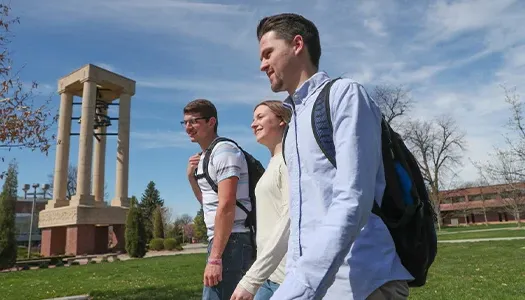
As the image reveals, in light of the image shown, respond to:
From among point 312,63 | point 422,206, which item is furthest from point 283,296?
point 312,63

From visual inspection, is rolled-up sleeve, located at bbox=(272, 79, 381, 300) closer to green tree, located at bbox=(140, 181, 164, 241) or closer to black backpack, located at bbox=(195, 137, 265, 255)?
black backpack, located at bbox=(195, 137, 265, 255)

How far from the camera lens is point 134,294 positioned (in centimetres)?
980

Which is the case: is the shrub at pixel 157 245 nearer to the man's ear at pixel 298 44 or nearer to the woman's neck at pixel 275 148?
the woman's neck at pixel 275 148

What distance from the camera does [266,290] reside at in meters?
2.49

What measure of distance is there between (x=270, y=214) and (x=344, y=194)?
145cm

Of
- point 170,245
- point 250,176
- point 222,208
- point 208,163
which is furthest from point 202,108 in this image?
point 170,245

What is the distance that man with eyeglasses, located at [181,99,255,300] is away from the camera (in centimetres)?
281

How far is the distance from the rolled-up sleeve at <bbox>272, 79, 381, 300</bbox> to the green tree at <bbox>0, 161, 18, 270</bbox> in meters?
26.6

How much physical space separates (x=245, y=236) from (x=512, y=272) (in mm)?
9635

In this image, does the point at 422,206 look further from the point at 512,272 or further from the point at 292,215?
the point at 512,272

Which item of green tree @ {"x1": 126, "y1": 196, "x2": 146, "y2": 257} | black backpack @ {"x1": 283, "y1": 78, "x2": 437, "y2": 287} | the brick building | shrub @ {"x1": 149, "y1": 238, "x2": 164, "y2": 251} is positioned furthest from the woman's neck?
the brick building

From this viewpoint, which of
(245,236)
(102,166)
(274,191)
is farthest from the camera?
(102,166)

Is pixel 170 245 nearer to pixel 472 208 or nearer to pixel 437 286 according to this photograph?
pixel 437 286

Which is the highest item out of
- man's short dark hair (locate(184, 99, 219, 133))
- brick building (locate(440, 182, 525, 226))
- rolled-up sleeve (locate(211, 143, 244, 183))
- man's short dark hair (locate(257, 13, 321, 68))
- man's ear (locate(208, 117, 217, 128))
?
brick building (locate(440, 182, 525, 226))
